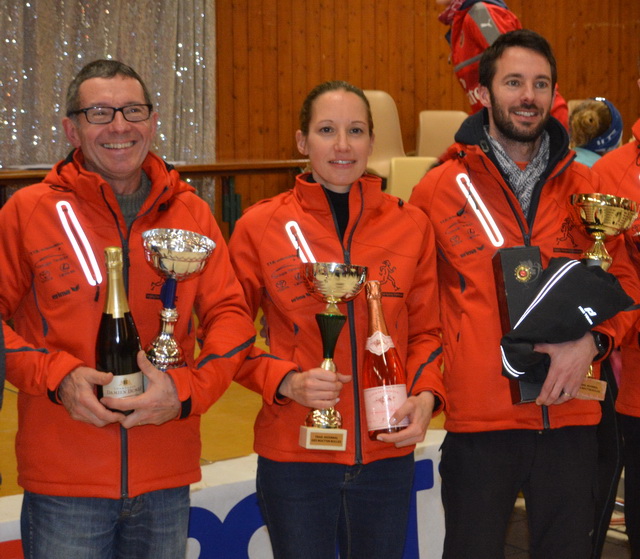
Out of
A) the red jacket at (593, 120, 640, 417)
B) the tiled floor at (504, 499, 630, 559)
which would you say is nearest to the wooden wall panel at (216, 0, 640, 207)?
the tiled floor at (504, 499, 630, 559)

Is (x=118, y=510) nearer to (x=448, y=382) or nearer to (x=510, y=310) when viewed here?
(x=448, y=382)

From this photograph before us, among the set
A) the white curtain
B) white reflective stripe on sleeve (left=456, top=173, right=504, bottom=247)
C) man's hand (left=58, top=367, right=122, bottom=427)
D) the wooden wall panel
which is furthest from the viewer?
the wooden wall panel

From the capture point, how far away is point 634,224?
263 centimetres

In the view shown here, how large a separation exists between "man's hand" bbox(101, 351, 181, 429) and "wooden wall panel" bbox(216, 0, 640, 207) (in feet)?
21.9

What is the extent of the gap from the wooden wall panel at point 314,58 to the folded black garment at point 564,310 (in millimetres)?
6454

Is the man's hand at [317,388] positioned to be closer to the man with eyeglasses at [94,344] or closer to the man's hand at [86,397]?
the man with eyeglasses at [94,344]

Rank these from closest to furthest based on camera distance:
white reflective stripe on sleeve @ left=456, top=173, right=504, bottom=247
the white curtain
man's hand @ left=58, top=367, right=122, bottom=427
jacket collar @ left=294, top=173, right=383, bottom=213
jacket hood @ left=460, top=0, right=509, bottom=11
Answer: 1. man's hand @ left=58, top=367, right=122, bottom=427
2. jacket collar @ left=294, top=173, right=383, bottom=213
3. white reflective stripe on sleeve @ left=456, top=173, right=504, bottom=247
4. jacket hood @ left=460, top=0, right=509, bottom=11
5. the white curtain

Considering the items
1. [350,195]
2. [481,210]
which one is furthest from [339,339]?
[481,210]

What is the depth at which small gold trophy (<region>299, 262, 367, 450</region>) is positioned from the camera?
2059mm

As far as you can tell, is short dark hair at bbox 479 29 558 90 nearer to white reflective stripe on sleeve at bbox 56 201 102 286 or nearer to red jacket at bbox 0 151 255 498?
red jacket at bbox 0 151 255 498

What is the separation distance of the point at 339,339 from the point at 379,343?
0.13 m

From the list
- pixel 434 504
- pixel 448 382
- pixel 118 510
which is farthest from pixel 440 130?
pixel 118 510

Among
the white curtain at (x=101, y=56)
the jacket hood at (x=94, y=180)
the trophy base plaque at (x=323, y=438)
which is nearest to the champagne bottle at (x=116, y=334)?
the jacket hood at (x=94, y=180)

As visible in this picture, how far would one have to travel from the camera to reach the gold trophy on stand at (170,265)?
194 cm
